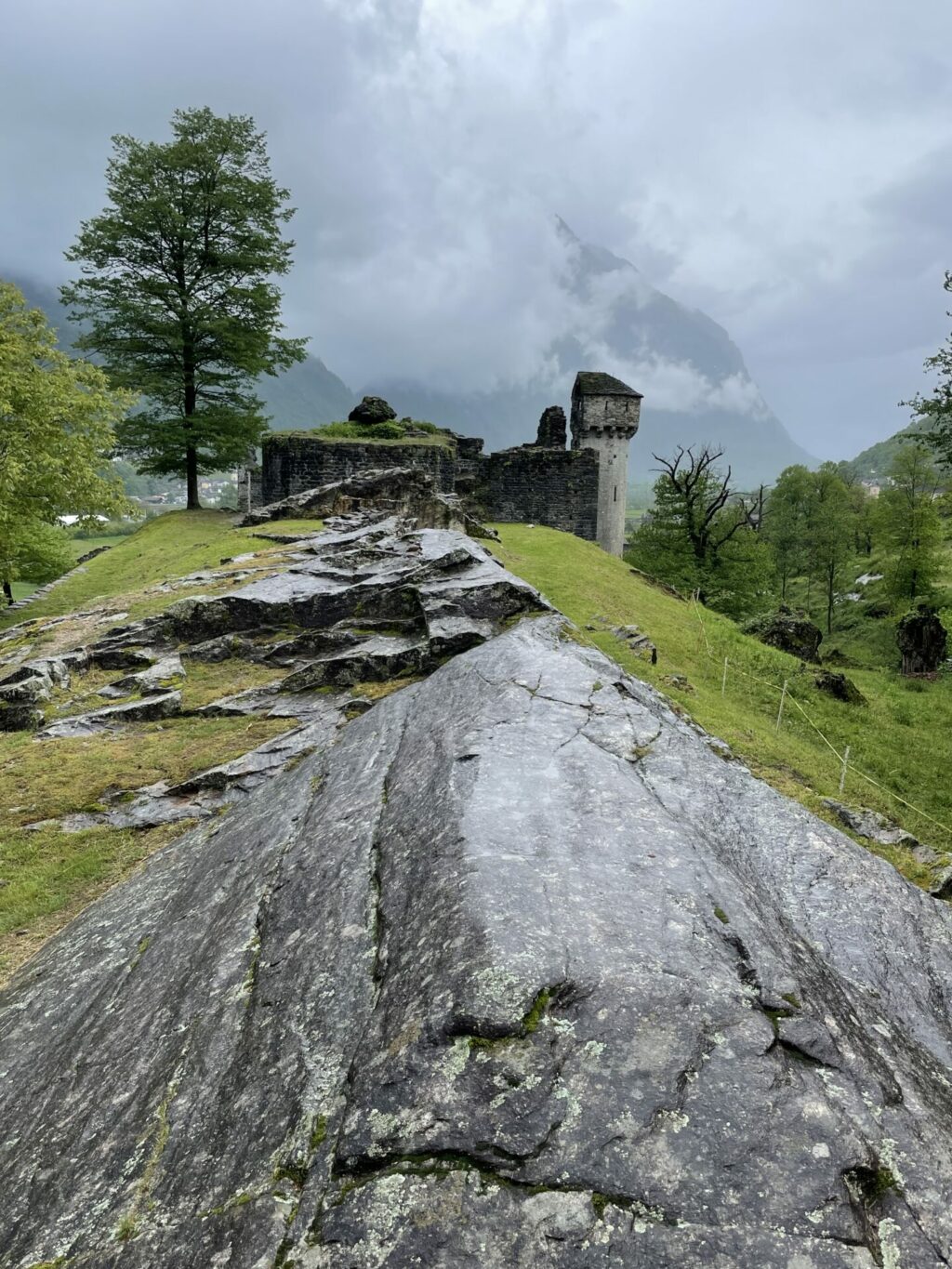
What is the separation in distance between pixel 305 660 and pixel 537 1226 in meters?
9.64

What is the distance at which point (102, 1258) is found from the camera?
99.0 inches

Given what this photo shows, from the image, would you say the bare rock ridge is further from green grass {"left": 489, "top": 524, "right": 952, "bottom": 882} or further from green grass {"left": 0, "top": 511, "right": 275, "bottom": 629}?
green grass {"left": 0, "top": 511, "right": 275, "bottom": 629}

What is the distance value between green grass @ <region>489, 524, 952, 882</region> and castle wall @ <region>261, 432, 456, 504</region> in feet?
35.8

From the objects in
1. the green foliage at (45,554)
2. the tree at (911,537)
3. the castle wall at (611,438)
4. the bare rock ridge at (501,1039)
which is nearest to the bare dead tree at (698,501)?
the castle wall at (611,438)

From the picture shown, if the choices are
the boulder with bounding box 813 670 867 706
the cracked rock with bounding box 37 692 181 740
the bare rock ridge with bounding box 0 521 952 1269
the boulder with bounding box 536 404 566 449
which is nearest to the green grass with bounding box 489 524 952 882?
the boulder with bounding box 813 670 867 706

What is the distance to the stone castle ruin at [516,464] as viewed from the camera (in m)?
33.1

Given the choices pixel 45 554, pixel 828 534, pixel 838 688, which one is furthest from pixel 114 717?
pixel 828 534

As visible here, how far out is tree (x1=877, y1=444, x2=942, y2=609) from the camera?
41.3m

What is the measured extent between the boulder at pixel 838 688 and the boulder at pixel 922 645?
1457 cm

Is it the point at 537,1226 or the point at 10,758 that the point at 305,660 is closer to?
the point at 10,758

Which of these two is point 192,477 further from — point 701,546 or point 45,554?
point 701,546

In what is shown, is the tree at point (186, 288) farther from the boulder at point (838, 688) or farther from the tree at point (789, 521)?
the tree at point (789, 521)

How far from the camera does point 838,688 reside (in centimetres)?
1862

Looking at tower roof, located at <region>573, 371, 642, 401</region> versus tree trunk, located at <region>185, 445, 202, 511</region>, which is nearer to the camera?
tree trunk, located at <region>185, 445, 202, 511</region>
